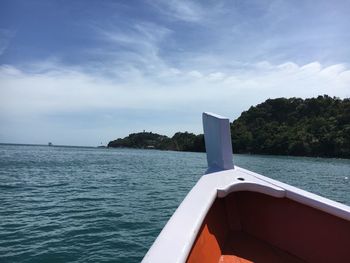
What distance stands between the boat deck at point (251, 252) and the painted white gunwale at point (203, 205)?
2.10 ft

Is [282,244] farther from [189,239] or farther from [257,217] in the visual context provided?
[189,239]

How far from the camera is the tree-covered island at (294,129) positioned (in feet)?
329

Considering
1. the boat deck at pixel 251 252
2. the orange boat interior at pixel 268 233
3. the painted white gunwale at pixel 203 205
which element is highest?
the painted white gunwale at pixel 203 205

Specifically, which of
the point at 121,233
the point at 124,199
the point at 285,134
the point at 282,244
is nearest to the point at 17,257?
the point at 121,233

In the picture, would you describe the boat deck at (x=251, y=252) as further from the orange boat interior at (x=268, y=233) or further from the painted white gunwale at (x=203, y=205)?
the painted white gunwale at (x=203, y=205)

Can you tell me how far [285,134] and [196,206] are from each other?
392 ft

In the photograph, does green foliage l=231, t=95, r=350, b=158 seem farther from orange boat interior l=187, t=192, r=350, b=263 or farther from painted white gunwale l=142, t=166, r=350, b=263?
painted white gunwale l=142, t=166, r=350, b=263

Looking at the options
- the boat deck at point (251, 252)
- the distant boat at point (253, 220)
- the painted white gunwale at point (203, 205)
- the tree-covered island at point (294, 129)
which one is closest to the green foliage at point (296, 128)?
the tree-covered island at point (294, 129)

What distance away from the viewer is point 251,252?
3.46 metres

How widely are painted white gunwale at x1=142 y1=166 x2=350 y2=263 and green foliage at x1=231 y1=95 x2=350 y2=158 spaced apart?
333 ft

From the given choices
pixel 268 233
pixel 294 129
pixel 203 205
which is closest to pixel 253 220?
pixel 268 233

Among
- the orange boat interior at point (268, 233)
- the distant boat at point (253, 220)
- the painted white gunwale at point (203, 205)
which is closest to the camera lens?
the painted white gunwale at point (203, 205)

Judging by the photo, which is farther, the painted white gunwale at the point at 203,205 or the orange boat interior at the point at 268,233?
the orange boat interior at the point at 268,233

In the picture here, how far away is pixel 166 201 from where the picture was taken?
47.9 feet
